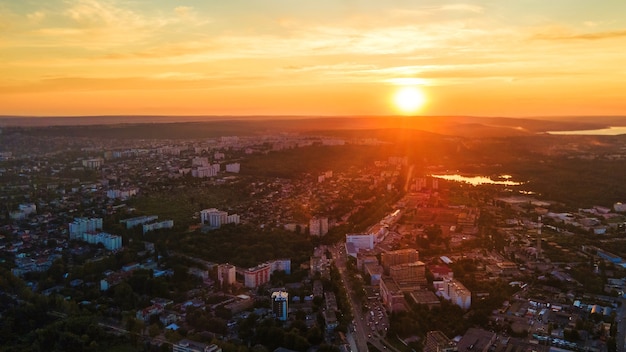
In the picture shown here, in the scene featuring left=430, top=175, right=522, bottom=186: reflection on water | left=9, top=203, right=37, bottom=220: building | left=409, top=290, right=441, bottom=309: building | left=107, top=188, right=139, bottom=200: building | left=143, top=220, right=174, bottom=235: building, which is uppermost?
left=107, top=188, right=139, bottom=200: building

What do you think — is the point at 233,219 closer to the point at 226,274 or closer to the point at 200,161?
the point at 226,274

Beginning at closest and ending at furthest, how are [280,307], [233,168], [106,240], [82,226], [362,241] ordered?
[280,307] < [106,240] < [362,241] < [82,226] < [233,168]

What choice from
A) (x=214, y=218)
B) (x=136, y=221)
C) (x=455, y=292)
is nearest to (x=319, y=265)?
(x=455, y=292)

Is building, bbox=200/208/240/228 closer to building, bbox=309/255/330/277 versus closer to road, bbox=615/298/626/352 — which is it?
building, bbox=309/255/330/277

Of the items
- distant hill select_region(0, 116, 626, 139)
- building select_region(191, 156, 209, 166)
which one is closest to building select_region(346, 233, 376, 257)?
building select_region(191, 156, 209, 166)

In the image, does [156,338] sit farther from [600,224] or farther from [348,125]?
[348,125]

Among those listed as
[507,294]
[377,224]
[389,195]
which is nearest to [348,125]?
[389,195]
